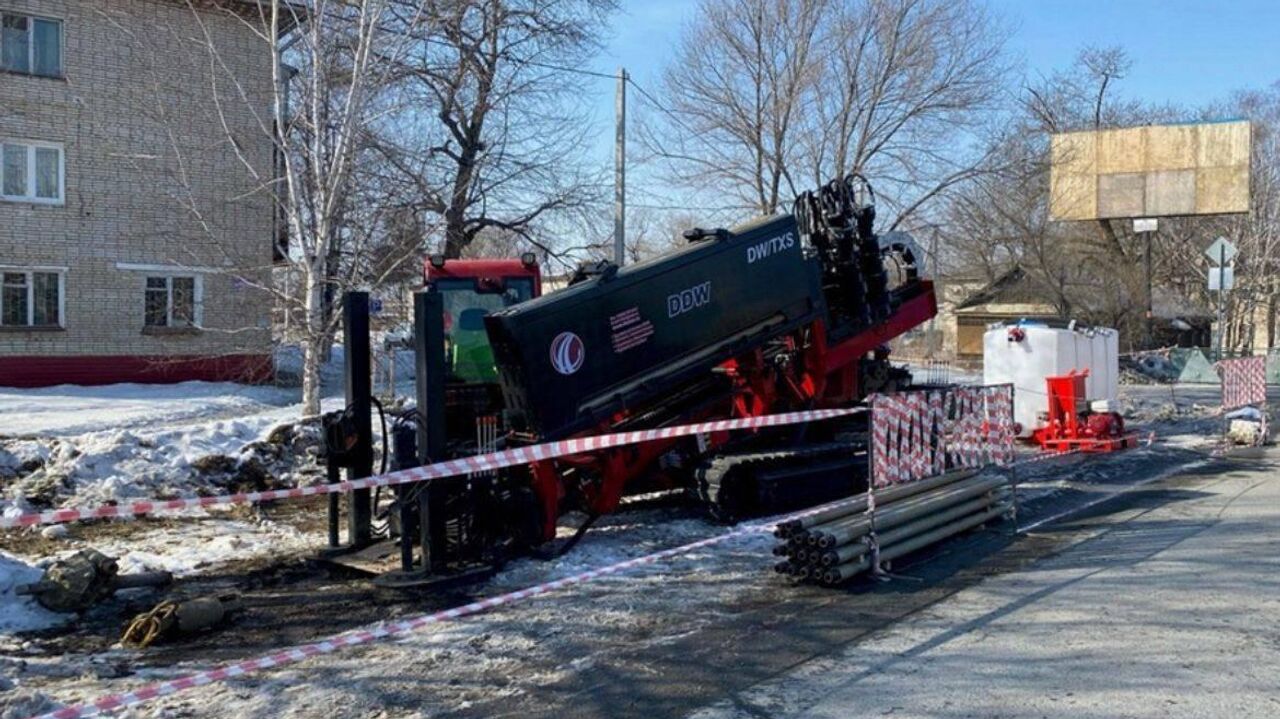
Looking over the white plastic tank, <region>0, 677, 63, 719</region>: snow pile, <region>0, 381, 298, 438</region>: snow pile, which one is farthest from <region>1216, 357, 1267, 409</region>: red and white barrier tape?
<region>0, 677, 63, 719</region>: snow pile

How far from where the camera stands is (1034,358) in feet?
57.1

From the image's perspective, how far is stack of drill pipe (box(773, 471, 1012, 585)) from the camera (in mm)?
7566

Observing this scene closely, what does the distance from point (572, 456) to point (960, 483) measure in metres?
3.65

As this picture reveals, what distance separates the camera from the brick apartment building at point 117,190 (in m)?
23.5

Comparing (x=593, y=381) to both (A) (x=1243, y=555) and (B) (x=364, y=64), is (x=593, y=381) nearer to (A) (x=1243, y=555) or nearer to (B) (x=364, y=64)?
(A) (x=1243, y=555)

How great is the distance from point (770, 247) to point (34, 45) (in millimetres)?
21050

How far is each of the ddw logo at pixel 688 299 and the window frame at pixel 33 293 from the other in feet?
65.3

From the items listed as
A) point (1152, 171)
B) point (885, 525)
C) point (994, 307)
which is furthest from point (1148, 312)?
point (885, 525)

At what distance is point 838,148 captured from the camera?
26.0 m

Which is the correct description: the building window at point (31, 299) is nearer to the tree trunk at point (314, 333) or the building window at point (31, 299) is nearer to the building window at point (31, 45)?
the building window at point (31, 45)

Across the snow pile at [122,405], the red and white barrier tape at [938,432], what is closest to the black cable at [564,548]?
the red and white barrier tape at [938,432]

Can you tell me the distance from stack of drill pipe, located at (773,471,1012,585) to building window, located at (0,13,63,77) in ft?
74.5

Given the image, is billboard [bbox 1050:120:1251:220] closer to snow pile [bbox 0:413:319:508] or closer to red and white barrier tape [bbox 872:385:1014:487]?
red and white barrier tape [bbox 872:385:1014:487]

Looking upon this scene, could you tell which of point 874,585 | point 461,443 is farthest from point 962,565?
point 461,443
